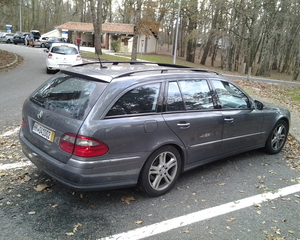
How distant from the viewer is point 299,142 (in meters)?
6.69

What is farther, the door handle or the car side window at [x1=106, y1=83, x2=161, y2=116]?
the door handle

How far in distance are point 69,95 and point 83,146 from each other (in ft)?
2.60

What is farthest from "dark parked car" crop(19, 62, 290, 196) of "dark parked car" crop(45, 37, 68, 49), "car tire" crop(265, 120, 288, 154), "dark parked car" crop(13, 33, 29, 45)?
"dark parked car" crop(13, 33, 29, 45)

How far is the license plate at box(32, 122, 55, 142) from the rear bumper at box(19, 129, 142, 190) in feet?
0.69

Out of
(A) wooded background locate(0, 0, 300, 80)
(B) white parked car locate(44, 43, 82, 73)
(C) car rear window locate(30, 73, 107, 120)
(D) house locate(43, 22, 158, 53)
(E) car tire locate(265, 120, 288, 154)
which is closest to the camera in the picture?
(C) car rear window locate(30, 73, 107, 120)

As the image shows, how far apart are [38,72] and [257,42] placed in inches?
1146

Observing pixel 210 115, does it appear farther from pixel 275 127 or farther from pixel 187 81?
pixel 275 127

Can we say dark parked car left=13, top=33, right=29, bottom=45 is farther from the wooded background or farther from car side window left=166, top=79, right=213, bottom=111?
car side window left=166, top=79, right=213, bottom=111

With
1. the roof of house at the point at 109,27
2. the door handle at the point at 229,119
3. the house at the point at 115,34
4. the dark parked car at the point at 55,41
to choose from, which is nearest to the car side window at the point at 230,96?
the door handle at the point at 229,119

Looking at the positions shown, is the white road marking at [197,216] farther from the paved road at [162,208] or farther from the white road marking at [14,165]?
the white road marking at [14,165]

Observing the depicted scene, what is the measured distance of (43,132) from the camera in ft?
11.8

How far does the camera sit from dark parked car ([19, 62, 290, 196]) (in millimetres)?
3250

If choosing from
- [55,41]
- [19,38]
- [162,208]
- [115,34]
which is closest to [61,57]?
[162,208]

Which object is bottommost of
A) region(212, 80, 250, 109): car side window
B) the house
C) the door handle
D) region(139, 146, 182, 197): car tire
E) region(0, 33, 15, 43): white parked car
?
region(139, 146, 182, 197): car tire
